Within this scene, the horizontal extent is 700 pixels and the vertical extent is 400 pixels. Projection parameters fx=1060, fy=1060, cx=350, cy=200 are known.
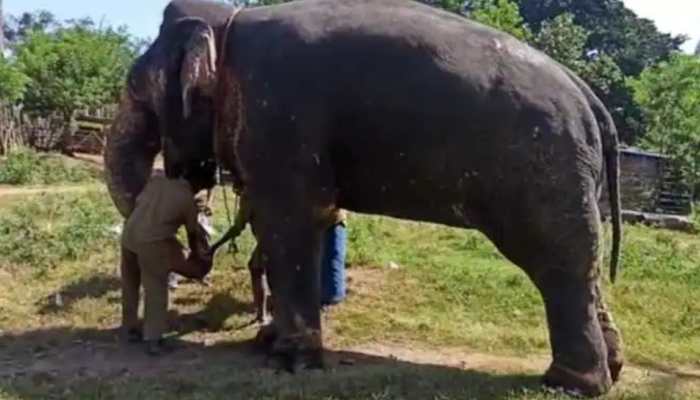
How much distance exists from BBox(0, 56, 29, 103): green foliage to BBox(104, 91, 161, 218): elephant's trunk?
19.2 metres

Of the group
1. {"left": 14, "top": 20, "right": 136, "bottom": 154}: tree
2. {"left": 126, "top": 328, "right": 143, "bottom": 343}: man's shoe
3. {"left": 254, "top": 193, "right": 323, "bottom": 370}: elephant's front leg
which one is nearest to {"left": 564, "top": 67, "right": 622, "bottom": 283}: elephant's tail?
{"left": 254, "top": 193, "right": 323, "bottom": 370}: elephant's front leg

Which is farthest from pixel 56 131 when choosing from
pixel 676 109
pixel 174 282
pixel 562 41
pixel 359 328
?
pixel 359 328

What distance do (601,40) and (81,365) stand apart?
43.7m

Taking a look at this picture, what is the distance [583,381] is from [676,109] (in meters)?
19.1

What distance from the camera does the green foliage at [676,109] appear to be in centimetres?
2116

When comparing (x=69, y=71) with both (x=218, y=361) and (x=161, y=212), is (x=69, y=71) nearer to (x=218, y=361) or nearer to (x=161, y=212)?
(x=161, y=212)

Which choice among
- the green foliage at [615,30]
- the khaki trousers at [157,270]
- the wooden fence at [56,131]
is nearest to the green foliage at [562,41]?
the green foliage at [615,30]

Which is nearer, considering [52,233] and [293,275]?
[293,275]

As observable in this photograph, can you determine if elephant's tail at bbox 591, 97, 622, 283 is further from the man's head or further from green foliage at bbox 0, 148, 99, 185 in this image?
green foliage at bbox 0, 148, 99, 185

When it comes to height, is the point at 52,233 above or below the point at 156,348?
above

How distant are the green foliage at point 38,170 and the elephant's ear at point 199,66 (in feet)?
46.0

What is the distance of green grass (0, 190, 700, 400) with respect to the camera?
5992 millimetres

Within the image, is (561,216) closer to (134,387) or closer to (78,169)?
(134,387)

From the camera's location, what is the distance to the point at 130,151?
7027 millimetres
